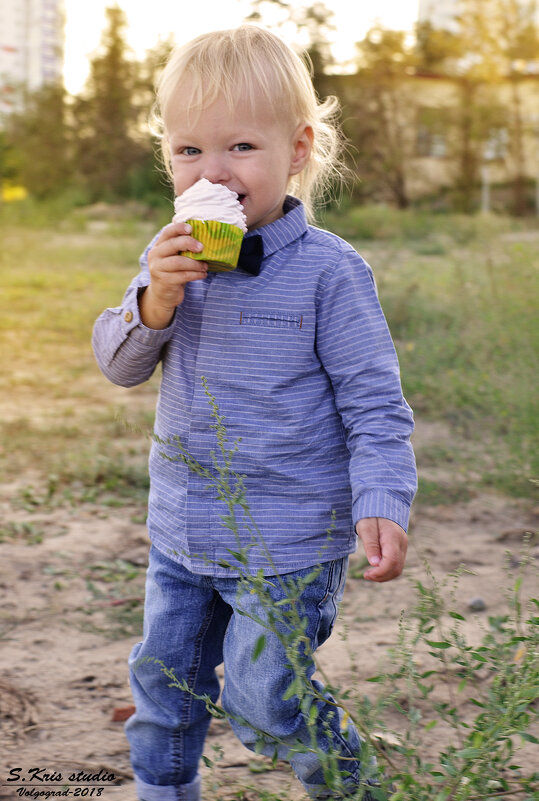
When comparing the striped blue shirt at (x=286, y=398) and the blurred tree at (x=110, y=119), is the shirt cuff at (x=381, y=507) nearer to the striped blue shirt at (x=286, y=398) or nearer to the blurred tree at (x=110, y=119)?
the striped blue shirt at (x=286, y=398)

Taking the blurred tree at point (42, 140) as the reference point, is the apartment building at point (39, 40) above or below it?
above

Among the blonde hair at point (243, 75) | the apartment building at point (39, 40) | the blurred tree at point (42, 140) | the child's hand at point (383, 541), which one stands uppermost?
the blonde hair at point (243, 75)

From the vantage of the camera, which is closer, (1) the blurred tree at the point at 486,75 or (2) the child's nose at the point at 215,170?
(2) the child's nose at the point at 215,170

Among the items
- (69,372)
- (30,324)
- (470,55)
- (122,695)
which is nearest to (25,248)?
(30,324)

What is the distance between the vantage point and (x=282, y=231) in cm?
182

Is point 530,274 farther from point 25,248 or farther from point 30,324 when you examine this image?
point 25,248

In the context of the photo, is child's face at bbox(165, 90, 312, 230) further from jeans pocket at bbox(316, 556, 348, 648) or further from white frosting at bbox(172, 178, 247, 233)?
jeans pocket at bbox(316, 556, 348, 648)

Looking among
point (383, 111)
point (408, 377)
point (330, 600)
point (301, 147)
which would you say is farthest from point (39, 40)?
point (330, 600)

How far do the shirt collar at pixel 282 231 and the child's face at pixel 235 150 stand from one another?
0.10 ft

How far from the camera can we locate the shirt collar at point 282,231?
5.92ft

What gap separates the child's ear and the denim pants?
0.82 m

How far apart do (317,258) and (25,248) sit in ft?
36.2

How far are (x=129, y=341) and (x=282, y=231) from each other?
1.25 feet

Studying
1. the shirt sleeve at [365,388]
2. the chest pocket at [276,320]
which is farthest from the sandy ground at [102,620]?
the chest pocket at [276,320]
